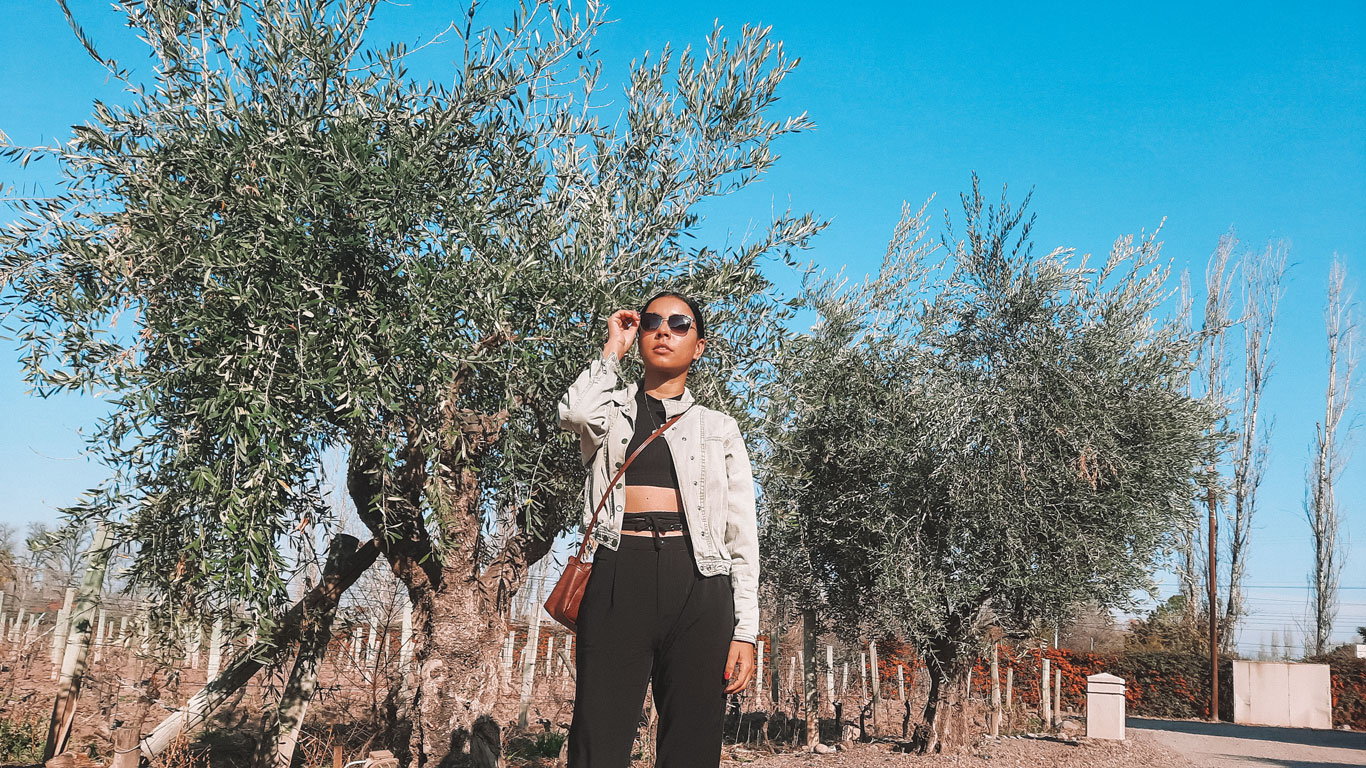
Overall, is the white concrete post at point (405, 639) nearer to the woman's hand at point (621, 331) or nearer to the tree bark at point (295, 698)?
the tree bark at point (295, 698)

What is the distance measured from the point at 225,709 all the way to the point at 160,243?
5.12 m

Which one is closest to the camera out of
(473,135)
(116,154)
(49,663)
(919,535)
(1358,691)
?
(116,154)

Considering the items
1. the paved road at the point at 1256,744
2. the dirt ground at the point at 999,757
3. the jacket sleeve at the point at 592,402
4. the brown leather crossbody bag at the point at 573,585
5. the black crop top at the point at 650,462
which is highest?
the jacket sleeve at the point at 592,402

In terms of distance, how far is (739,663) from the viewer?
3037 mm

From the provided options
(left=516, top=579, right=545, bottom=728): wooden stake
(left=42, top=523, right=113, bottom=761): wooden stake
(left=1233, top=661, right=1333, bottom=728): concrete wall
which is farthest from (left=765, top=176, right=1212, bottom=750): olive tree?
(left=1233, top=661, right=1333, bottom=728): concrete wall

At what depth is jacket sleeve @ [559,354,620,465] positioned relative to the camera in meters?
3.07

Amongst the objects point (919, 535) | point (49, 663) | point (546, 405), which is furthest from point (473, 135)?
point (49, 663)

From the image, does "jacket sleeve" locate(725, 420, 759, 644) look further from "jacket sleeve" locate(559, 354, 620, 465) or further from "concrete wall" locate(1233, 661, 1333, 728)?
"concrete wall" locate(1233, 661, 1333, 728)

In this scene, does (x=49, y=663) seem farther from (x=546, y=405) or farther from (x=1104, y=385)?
(x=1104, y=385)

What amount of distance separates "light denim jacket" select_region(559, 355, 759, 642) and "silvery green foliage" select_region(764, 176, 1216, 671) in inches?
268

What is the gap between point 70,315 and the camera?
16.4ft

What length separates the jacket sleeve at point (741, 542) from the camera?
3.10m

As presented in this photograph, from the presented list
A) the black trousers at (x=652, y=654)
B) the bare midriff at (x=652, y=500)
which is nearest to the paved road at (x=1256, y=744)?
the black trousers at (x=652, y=654)

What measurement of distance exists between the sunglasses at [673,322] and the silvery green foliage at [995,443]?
679 cm
